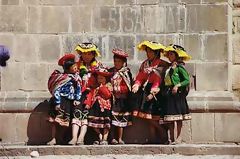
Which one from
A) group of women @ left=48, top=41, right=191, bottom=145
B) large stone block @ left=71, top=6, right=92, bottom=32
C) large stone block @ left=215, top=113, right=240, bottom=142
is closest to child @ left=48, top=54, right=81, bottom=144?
group of women @ left=48, top=41, right=191, bottom=145

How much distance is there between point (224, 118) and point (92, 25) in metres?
2.49

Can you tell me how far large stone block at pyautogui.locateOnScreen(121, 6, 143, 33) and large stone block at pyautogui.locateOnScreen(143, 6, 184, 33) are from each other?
8 cm

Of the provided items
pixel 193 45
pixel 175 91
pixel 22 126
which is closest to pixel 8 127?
pixel 22 126

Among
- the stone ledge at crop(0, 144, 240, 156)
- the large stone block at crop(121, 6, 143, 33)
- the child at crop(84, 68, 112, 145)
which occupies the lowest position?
the stone ledge at crop(0, 144, 240, 156)

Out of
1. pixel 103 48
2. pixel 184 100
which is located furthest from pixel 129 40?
pixel 184 100

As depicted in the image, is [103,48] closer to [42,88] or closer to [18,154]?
[42,88]

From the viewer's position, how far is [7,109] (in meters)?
10.1

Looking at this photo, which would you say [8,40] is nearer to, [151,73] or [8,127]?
[8,127]

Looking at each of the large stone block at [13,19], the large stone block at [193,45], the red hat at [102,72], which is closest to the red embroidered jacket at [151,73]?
the red hat at [102,72]

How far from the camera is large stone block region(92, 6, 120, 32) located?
10.4 m

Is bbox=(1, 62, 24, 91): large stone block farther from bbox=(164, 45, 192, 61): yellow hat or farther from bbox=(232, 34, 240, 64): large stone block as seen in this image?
bbox=(232, 34, 240, 64): large stone block

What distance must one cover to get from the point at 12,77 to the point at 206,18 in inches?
124

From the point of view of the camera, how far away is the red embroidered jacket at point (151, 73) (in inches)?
381

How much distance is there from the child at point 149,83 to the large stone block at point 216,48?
2.73 feet
